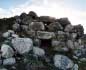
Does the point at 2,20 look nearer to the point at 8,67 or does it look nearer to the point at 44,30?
the point at 44,30

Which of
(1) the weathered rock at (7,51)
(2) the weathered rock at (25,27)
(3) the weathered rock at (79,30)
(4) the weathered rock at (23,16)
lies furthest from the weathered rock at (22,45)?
(3) the weathered rock at (79,30)

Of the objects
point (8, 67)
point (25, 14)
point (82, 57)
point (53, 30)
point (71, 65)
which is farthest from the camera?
point (25, 14)

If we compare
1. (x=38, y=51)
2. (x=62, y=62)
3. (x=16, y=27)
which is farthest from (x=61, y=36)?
(x=16, y=27)

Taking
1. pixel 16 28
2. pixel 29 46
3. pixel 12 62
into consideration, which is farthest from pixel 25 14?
pixel 12 62

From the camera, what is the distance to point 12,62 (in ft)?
55.7

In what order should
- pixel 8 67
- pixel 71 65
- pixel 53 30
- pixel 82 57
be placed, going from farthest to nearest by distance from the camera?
pixel 53 30
pixel 82 57
pixel 71 65
pixel 8 67

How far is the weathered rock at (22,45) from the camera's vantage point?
17922mm

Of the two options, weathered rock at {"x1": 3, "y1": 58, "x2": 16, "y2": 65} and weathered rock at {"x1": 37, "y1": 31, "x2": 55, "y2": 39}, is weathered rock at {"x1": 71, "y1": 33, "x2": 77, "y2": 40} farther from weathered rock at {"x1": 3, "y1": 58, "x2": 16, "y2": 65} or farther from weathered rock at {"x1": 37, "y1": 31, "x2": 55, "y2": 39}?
weathered rock at {"x1": 3, "y1": 58, "x2": 16, "y2": 65}

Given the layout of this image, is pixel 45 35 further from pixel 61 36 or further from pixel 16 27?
pixel 16 27

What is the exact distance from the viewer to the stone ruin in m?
17.4

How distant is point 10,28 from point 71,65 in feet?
22.6

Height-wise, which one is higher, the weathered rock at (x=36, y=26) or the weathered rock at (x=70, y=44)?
the weathered rock at (x=36, y=26)

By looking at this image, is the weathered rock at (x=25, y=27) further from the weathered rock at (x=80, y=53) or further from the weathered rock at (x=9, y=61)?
the weathered rock at (x=9, y=61)

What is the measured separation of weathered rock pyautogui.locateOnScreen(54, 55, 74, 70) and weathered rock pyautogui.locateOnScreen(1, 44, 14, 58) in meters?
3.20
